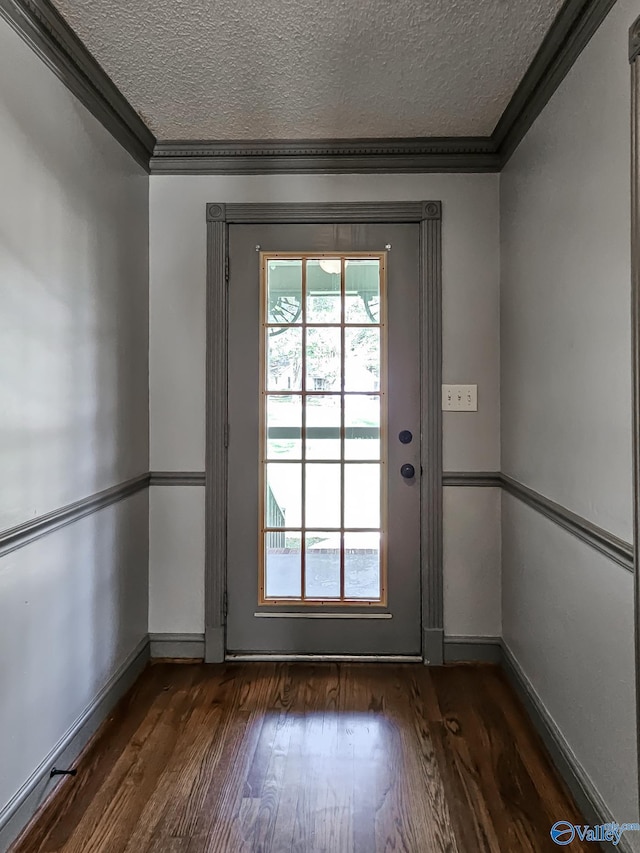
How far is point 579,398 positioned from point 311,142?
1.64 meters

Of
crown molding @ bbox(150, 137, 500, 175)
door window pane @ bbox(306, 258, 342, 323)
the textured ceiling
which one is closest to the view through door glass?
door window pane @ bbox(306, 258, 342, 323)

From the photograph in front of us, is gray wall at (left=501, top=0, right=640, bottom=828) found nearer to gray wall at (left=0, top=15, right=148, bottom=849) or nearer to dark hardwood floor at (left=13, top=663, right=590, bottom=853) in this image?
dark hardwood floor at (left=13, top=663, right=590, bottom=853)

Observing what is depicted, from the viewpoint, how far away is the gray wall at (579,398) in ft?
4.71

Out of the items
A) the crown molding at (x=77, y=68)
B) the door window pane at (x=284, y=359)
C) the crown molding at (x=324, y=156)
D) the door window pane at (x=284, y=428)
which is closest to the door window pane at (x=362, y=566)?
the door window pane at (x=284, y=428)

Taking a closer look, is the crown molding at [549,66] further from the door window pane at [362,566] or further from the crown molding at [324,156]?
the door window pane at [362,566]

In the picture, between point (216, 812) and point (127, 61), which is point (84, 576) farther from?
point (127, 61)

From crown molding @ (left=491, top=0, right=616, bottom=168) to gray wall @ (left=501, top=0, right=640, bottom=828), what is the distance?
1.8 inches

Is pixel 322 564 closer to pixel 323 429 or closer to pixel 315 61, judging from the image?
pixel 323 429

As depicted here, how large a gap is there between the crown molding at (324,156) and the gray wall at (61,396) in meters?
0.23

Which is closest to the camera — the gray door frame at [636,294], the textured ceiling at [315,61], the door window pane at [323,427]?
the gray door frame at [636,294]

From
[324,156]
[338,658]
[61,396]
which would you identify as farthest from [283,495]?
[324,156]

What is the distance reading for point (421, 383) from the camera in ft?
8.53

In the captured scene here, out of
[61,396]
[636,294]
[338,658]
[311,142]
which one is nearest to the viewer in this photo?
[636,294]

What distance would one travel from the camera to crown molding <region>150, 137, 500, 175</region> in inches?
99.1
